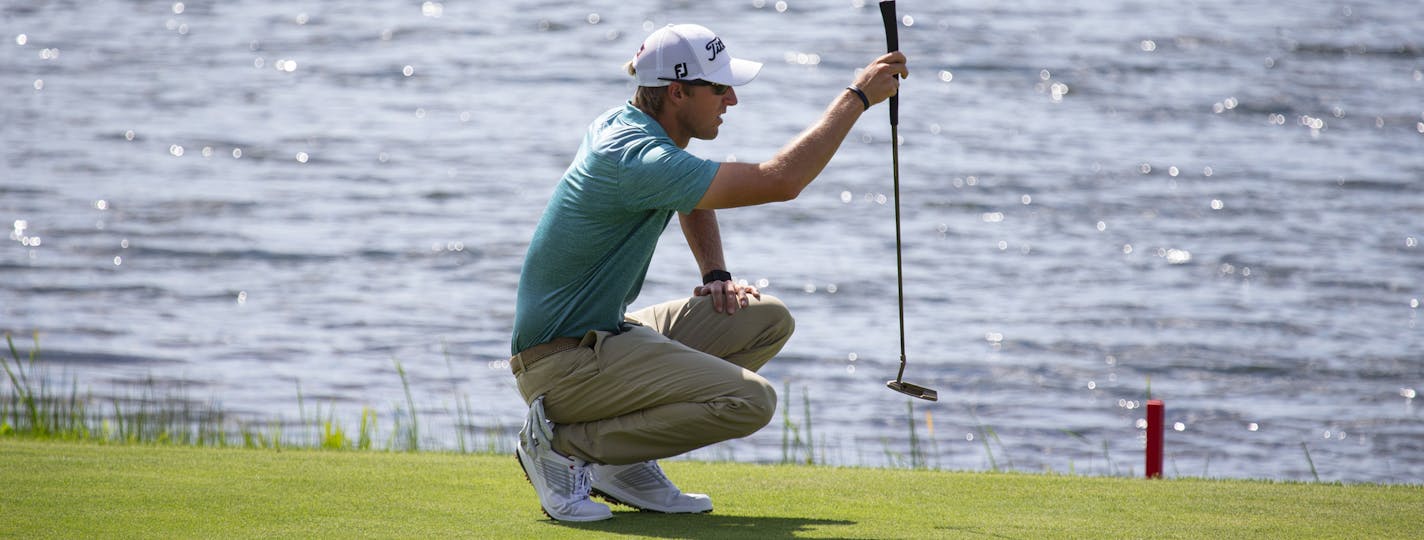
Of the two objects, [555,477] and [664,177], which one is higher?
[664,177]

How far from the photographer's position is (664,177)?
12.1 ft

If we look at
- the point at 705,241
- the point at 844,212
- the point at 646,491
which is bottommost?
the point at 844,212

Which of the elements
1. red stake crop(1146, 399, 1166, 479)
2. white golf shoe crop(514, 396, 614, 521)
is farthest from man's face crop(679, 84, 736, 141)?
red stake crop(1146, 399, 1166, 479)

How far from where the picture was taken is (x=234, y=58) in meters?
19.5

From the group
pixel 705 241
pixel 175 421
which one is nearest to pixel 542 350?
pixel 705 241

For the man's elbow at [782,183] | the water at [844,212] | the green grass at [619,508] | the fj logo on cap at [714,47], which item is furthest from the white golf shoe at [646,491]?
the water at [844,212]

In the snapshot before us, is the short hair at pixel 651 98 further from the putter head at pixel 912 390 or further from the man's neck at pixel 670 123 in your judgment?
the putter head at pixel 912 390

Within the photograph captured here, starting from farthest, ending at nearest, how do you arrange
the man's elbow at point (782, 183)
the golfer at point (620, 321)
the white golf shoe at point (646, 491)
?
the white golf shoe at point (646, 491) → the golfer at point (620, 321) → the man's elbow at point (782, 183)

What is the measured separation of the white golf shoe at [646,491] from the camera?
4.14 meters

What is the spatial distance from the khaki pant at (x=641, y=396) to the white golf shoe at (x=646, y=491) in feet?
0.46

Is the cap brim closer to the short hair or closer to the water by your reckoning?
the short hair

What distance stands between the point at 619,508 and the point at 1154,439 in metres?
1.78

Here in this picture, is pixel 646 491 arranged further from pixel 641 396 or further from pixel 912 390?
pixel 912 390

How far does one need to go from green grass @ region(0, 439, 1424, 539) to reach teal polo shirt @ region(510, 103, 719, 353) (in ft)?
1.65
